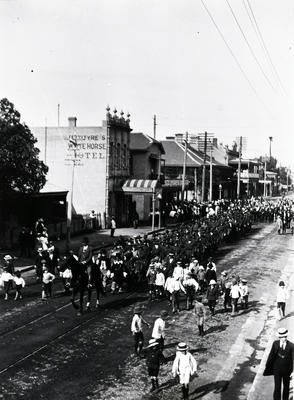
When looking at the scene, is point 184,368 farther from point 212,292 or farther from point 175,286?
point 175,286

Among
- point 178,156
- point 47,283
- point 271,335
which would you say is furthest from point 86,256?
point 178,156

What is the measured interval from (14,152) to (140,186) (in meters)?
17.6

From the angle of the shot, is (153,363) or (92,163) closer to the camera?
(153,363)

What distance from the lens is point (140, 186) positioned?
135 feet

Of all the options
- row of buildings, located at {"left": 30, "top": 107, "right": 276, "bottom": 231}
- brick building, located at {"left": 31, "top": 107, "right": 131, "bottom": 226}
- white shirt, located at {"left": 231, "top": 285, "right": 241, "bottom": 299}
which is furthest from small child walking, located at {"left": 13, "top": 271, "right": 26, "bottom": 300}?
brick building, located at {"left": 31, "top": 107, "right": 131, "bottom": 226}

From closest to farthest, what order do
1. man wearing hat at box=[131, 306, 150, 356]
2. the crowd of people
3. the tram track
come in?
the tram track, man wearing hat at box=[131, 306, 150, 356], the crowd of people

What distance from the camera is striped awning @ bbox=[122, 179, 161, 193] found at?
4062cm

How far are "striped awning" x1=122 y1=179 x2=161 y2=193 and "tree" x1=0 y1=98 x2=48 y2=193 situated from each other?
1593 centimetres

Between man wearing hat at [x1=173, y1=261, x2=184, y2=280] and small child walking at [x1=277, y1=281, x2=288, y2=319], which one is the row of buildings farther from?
small child walking at [x1=277, y1=281, x2=288, y2=319]

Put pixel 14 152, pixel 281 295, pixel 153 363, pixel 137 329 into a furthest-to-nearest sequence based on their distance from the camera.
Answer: pixel 14 152 < pixel 281 295 < pixel 137 329 < pixel 153 363

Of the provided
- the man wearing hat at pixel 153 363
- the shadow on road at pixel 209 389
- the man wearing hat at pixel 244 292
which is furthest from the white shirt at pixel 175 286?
the man wearing hat at pixel 153 363

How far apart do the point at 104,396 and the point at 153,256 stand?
11466 millimetres

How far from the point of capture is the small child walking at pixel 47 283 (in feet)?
57.5

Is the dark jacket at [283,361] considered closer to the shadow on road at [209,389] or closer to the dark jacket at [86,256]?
the shadow on road at [209,389]
